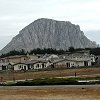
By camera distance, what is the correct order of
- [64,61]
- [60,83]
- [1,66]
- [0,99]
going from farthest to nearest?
[1,66] → [64,61] → [60,83] → [0,99]

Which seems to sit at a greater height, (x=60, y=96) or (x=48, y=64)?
(x=48, y=64)

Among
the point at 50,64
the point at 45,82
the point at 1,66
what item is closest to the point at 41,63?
the point at 50,64

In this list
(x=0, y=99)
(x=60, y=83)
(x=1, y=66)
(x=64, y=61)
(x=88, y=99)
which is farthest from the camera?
(x=1, y=66)

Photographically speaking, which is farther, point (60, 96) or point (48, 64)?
point (48, 64)

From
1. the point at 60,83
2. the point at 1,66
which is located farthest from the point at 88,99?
the point at 1,66

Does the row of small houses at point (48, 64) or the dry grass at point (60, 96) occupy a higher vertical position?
the row of small houses at point (48, 64)

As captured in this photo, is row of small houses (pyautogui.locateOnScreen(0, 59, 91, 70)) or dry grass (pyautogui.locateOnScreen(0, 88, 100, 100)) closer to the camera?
dry grass (pyautogui.locateOnScreen(0, 88, 100, 100))

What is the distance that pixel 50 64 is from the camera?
12662 centimetres

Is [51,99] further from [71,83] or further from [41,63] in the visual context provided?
[41,63]

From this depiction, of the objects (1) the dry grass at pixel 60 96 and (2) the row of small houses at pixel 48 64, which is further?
(2) the row of small houses at pixel 48 64

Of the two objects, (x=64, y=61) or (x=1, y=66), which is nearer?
(x=64, y=61)

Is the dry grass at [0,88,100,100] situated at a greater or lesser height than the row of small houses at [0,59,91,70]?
lesser

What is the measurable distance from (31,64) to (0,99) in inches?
3582

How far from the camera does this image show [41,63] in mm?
126750
